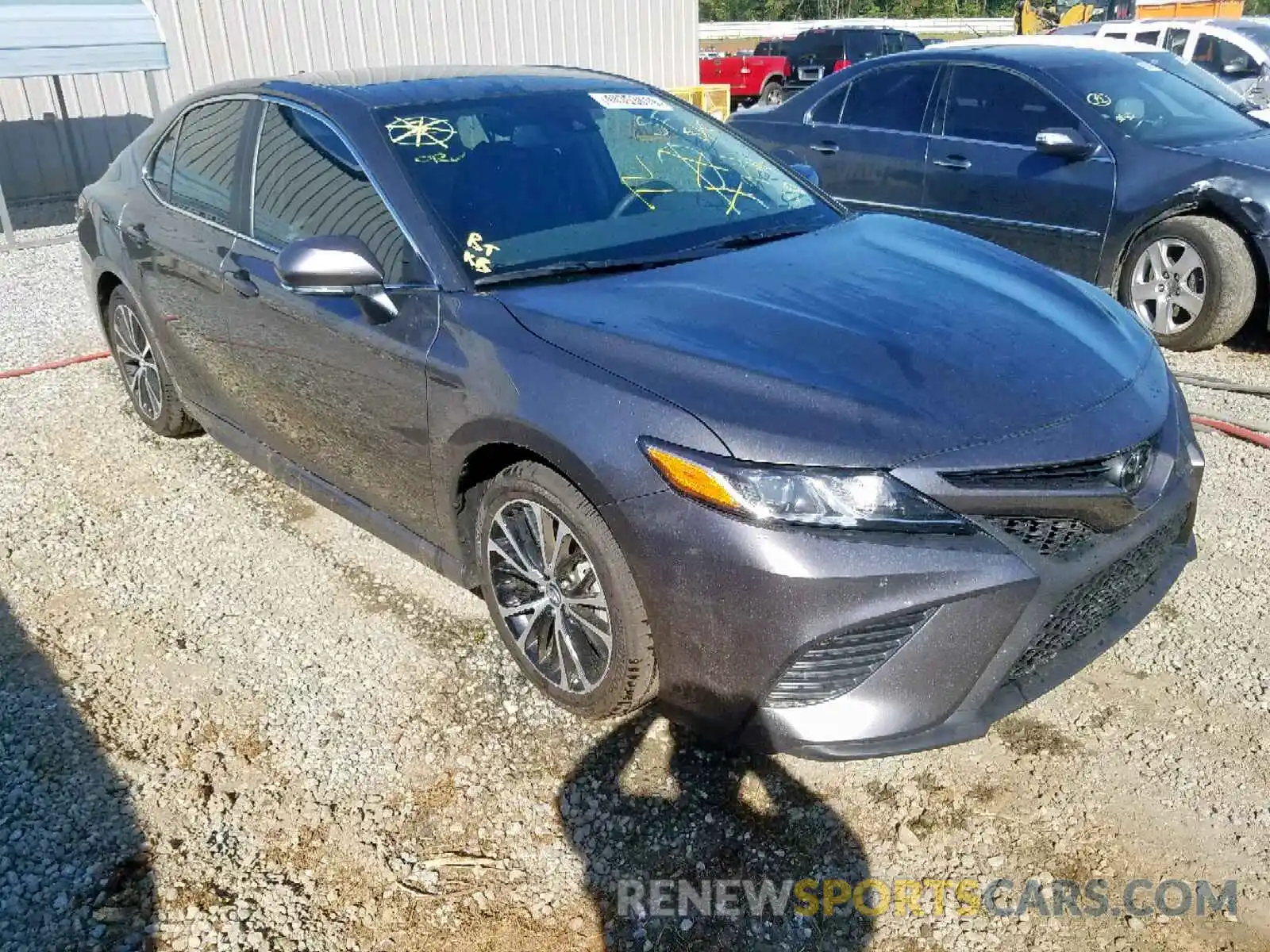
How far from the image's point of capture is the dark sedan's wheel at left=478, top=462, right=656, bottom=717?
2531 millimetres

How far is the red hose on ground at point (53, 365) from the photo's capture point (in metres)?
5.91

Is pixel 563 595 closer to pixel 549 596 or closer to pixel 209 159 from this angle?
pixel 549 596

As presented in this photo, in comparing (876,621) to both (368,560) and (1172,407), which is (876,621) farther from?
(368,560)

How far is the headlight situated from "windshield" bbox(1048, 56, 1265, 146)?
15.1ft

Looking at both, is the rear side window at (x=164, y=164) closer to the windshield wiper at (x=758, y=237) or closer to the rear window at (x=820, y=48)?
the windshield wiper at (x=758, y=237)

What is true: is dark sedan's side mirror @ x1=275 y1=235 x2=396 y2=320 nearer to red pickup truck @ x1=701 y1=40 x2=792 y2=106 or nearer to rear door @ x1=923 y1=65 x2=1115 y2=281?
rear door @ x1=923 y1=65 x2=1115 y2=281

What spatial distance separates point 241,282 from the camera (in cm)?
361

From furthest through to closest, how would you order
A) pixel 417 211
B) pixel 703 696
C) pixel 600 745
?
1. pixel 417 211
2. pixel 600 745
3. pixel 703 696

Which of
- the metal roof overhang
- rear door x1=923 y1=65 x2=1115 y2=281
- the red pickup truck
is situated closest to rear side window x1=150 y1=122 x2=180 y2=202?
rear door x1=923 y1=65 x2=1115 y2=281

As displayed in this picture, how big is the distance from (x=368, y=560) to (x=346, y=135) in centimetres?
150

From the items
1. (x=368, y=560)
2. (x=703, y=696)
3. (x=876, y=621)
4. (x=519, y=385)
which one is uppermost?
(x=519, y=385)

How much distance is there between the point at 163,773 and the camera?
2787 mm

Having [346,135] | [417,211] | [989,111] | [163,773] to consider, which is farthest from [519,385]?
[989,111]

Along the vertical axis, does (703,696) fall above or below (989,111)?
below
